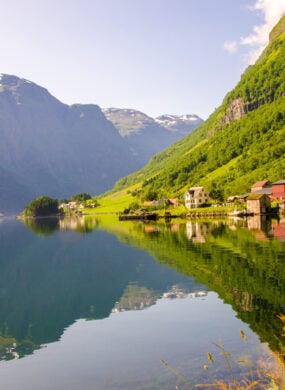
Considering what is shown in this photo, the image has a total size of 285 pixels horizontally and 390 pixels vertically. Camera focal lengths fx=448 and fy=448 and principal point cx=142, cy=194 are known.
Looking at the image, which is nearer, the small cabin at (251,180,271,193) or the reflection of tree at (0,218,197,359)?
the reflection of tree at (0,218,197,359)

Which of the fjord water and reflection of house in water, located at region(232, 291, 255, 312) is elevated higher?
reflection of house in water, located at region(232, 291, 255, 312)

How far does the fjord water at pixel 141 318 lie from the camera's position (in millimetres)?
24172

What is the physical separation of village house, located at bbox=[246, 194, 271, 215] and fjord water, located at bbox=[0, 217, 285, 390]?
89.5 m

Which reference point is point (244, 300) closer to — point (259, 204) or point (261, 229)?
point (261, 229)

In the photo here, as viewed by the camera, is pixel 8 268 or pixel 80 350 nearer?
pixel 80 350

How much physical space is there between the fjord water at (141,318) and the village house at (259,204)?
294 feet

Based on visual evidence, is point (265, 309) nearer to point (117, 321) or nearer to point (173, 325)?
point (173, 325)

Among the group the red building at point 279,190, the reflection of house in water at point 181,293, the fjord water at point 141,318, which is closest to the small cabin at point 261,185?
the red building at point 279,190

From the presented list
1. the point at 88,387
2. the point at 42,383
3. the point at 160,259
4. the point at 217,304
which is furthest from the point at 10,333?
the point at 160,259

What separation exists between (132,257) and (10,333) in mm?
39168

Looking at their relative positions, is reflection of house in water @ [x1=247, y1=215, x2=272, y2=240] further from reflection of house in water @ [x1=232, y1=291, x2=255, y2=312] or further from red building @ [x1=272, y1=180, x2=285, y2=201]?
red building @ [x1=272, y1=180, x2=285, y2=201]

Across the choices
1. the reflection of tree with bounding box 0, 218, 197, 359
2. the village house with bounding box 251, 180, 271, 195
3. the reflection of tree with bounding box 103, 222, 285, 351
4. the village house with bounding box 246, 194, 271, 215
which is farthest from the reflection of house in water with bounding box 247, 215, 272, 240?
the village house with bounding box 251, 180, 271, 195

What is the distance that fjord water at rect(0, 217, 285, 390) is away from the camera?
24.2 metres

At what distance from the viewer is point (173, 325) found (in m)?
32.5
